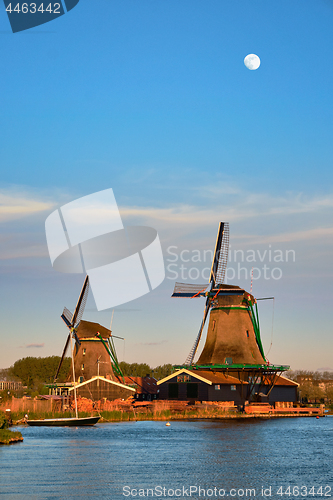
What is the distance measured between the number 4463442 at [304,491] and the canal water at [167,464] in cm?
4

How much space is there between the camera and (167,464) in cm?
2859

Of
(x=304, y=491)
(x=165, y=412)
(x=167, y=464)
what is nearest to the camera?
(x=304, y=491)

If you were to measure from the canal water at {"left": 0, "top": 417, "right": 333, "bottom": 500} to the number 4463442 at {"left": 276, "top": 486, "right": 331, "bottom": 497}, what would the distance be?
4 cm

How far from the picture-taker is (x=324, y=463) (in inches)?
1206

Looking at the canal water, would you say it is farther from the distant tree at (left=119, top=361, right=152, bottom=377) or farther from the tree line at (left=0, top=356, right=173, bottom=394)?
the distant tree at (left=119, top=361, right=152, bottom=377)

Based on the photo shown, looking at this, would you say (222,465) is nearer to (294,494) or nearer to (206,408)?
(294,494)

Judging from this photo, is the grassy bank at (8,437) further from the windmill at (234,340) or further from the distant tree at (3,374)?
the distant tree at (3,374)

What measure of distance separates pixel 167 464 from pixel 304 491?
7386mm

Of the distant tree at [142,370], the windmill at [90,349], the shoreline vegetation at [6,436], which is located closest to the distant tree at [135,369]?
the distant tree at [142,370]

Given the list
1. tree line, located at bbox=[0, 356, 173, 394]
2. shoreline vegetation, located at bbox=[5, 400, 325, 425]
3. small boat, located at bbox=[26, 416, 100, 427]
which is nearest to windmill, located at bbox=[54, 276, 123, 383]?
shoreline vegetation, located at bbox=[5, 400, 325, 425]

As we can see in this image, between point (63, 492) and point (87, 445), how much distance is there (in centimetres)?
1356

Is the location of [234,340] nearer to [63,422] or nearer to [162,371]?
[63,422]

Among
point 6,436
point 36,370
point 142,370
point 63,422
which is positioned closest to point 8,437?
point 6,436

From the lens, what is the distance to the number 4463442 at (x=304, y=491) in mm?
22703
